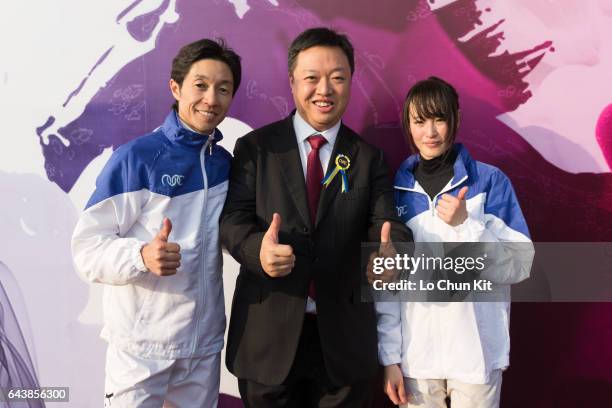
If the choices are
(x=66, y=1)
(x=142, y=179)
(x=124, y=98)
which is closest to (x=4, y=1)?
(x=66, y=1)

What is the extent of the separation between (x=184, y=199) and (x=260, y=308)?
1.61 feet

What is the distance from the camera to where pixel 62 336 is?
249 centimetres

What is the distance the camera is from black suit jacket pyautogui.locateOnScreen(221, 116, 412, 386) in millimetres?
1733

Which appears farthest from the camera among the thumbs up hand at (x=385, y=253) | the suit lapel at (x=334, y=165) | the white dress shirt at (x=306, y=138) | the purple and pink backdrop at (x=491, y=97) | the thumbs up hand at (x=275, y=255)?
the purple and pink backdrop at (x=491, y=97)

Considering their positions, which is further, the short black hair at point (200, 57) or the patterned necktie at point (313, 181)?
the short black hair at point (200, 57)

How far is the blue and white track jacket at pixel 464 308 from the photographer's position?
5.87ft

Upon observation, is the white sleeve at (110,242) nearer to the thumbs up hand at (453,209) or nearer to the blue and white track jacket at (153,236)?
the blue and white track jacket at (153,236)

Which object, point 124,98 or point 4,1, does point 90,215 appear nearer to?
point 124,98

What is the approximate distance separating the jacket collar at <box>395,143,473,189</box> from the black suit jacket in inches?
5.7

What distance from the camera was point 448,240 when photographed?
1852mm

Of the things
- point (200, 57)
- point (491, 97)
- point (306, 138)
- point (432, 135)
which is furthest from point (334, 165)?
point (491, 97)

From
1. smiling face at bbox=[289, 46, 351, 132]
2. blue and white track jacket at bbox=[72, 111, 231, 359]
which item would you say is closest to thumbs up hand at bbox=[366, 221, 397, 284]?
smiling face at bbox=[289, 46, 351, 132]

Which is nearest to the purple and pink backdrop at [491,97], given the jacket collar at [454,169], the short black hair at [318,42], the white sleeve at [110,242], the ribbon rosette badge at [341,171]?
the jacket collar at [454,169]

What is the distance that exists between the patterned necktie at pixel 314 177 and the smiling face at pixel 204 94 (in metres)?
0.39
